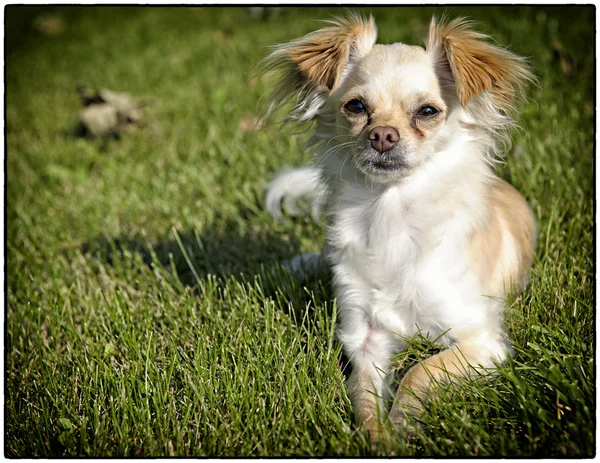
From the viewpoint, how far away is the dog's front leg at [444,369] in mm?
2000

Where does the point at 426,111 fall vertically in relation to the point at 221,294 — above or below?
above

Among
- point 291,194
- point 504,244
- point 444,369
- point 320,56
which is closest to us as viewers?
point 444,369

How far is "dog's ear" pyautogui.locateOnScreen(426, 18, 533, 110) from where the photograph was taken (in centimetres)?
207

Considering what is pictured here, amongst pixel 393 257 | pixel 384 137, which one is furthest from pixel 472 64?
pixel 393 257

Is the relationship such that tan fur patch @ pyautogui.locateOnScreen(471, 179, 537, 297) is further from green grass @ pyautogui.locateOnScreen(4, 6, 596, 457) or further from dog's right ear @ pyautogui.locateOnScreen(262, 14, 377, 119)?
dog's right ear @ pyautogui.locateOnScreen(262, 14, 377, 119)

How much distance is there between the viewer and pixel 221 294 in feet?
9.36

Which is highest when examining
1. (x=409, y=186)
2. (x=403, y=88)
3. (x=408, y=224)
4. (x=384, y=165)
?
(x=403, y=88)

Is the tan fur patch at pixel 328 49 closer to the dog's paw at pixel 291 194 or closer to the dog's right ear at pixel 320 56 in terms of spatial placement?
the dog's right ear at pixel 320 56

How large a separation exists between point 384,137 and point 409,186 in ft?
0.99

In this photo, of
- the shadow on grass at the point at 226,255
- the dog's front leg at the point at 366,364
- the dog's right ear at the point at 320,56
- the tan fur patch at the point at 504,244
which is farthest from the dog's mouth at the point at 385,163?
the shadow on grass at the point at 226,255

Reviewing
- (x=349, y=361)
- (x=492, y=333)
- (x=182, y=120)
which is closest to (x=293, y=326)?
(x=349, y=361)

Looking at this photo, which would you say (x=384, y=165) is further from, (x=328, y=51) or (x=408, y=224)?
(x=328, y=51)

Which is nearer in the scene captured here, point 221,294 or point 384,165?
point 384,165

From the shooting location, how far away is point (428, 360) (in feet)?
6.99
